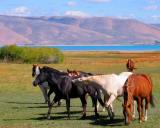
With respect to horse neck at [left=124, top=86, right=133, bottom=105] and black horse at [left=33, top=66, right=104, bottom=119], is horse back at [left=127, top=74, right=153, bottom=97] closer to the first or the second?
horse neck at [left=124, top=86, right=133, bottom=105]

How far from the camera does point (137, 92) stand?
53.7 feet

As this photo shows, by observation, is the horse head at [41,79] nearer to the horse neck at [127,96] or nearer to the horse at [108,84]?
the horse at [108,84]

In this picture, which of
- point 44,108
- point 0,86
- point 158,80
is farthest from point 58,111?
point 158,80

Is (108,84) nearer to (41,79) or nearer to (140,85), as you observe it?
(140,85)

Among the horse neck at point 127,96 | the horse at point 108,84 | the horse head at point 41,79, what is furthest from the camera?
the horse head at point 41,79

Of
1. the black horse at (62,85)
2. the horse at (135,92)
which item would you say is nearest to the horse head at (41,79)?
the black horse at (62,85)

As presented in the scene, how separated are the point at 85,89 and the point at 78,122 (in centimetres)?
165

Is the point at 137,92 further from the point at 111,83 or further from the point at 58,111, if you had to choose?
the point at 58,111

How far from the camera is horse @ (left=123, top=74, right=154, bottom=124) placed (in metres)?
15.8

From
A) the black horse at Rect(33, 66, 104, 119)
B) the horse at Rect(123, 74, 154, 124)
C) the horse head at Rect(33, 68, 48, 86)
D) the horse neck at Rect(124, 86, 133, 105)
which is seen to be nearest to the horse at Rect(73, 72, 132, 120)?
the horse at Rect(123, 74, 154, 124)

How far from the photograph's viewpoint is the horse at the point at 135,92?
623 inches

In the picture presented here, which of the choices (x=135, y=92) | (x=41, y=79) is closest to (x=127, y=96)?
(x=135, y=92)

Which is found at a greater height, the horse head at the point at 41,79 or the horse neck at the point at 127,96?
the horse head at the point at 41,79

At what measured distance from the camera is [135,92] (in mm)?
16281
